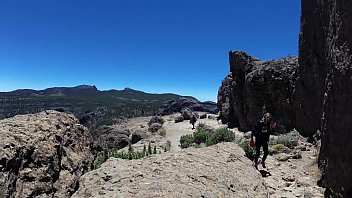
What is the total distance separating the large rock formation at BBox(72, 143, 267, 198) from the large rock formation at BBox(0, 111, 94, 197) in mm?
482

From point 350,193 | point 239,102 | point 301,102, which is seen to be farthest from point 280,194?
point 239,102

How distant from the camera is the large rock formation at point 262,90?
23367 mm

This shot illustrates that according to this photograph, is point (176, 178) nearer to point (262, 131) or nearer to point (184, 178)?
point (184, 178)

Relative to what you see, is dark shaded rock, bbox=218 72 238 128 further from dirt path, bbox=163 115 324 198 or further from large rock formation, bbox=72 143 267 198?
large rock formation, bbox=72 143 267 198

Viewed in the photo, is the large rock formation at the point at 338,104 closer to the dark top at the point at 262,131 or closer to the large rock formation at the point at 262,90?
the dark top at the point at 262,131

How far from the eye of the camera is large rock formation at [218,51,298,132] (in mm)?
23367

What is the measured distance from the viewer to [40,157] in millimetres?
6133

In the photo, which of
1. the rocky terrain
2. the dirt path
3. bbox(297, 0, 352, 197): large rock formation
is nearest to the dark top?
the dirt path

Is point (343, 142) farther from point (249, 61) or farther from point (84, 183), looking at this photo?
point (249, 61)

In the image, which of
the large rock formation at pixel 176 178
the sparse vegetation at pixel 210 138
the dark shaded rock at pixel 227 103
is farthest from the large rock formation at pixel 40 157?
the dark shaded rock at pixel 227 103

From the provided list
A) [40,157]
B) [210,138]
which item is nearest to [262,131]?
[40,157]

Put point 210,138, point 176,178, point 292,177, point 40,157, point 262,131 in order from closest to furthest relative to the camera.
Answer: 1. point 40,157
2. point 176,178
3. point 292,177
4. point 262,131
5. point 210,138

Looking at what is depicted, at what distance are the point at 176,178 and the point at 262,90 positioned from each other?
67.6ft

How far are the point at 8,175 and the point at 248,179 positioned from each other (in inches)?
206
